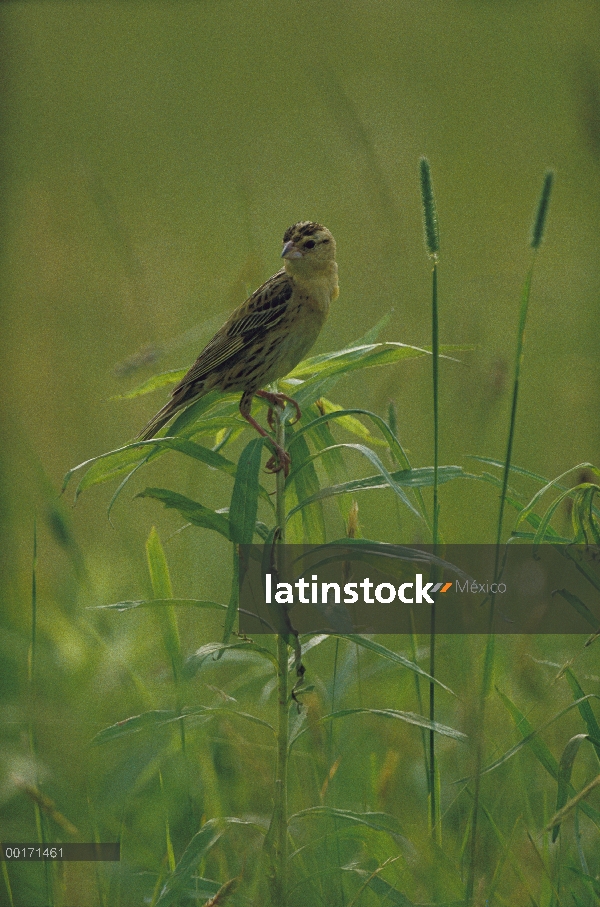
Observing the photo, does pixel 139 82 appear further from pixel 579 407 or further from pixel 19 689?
pixel 19 689

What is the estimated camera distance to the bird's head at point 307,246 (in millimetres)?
2916

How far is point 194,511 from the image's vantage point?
1.92m

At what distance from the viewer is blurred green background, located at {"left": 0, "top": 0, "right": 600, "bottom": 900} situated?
→ 3.75 metres

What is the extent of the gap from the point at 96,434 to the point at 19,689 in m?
1.79

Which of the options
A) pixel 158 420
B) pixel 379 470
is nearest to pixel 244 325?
pixel 158 420

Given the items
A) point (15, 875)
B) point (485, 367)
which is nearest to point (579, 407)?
point (485, 367)

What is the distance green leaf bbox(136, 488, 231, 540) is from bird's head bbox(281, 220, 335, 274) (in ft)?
4.00

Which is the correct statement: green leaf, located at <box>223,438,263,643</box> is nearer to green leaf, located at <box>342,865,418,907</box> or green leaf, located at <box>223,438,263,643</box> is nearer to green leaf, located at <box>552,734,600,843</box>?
green leaf, located at <box>342,865,418,907</box>

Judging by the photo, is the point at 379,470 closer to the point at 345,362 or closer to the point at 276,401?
the point at 345,362

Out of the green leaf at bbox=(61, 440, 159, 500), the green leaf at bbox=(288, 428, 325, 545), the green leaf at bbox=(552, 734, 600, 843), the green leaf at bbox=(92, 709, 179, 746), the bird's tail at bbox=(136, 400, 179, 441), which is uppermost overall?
the bird's tail at bbox=(136, 400, 179, 441)

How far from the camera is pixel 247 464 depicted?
73.0 inches

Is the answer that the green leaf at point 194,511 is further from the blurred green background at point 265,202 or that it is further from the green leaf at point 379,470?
the blurred green background at point 265,202

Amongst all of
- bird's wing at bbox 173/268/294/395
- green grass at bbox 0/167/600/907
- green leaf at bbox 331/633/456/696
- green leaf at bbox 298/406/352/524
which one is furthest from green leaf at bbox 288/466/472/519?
bird's wing at bbox 173/268/294/395

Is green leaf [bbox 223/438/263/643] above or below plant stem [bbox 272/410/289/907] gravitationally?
above
